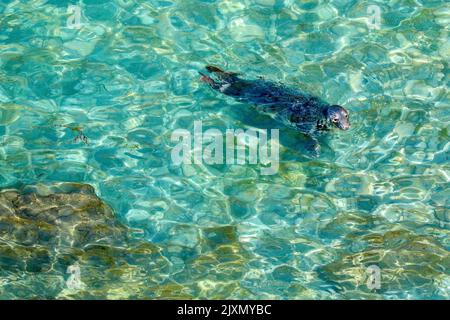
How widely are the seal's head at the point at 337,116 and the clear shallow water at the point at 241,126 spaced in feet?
0.85

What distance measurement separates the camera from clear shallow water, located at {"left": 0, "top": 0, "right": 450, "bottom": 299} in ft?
23.8

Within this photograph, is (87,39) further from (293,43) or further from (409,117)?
(409,117)

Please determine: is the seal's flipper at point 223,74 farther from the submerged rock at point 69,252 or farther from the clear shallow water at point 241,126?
the submerged rock at point 69,252

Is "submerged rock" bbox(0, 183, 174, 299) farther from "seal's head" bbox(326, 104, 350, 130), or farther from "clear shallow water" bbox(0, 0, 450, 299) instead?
"seal's head" bbox(326, 104, 350, 130)

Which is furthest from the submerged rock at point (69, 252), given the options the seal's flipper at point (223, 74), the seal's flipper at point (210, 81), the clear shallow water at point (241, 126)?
the seal's flipper at point (223, 74)

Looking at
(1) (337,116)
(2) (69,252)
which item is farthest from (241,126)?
(2) (69,252)

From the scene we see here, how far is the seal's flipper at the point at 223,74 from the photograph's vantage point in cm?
903

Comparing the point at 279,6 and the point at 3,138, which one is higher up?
the point at 279,6

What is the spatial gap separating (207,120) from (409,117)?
94.1 inches

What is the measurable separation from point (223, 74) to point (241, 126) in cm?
85

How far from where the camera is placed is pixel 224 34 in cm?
980

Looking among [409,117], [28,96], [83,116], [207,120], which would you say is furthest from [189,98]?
[409,117]

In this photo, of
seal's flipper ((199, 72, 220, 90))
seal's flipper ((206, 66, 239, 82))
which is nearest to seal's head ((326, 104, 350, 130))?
seal's flipper ((206, 66, 239, 82))

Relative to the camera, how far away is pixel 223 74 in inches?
359
